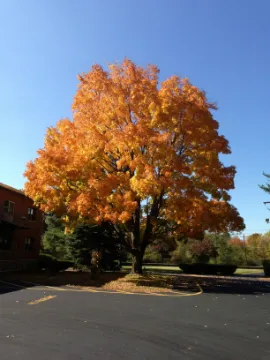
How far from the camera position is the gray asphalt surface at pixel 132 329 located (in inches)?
218

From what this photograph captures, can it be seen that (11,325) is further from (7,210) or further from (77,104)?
(7,210)

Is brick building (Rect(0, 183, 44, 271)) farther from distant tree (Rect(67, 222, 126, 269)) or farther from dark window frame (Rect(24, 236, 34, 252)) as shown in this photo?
distant tree (Rect(67, 222, 126, 269))

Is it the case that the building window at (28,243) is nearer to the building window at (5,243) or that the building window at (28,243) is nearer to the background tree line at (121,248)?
the building window at (5,243)

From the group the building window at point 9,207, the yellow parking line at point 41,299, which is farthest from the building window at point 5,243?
the yellow parking line at point 41,299

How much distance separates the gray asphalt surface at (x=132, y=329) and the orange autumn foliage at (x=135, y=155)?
5372 millimetres

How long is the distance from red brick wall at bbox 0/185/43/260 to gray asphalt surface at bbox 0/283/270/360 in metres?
14.9

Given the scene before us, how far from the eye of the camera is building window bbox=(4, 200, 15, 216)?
25.6 m

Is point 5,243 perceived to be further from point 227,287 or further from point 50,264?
point 227,287

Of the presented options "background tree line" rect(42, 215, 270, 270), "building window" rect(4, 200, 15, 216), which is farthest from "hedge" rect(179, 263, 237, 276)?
"building window" rect(4, 200, 15, 216)

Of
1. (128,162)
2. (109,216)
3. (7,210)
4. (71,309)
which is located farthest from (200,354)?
(7,210)

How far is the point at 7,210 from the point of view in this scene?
25.8 meters

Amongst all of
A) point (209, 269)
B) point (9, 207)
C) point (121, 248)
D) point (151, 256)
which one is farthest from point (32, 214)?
point (151, 256)

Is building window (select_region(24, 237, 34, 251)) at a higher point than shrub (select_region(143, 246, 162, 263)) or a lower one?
higher

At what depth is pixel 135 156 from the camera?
54.3 ft
